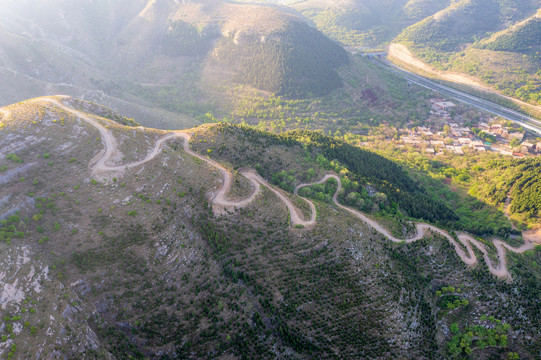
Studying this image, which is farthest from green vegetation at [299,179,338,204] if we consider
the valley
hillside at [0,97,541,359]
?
hillside at [0,97,541,359]

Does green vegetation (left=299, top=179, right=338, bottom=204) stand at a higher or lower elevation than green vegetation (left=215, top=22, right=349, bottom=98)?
lower

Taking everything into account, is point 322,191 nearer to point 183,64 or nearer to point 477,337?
point 477,337

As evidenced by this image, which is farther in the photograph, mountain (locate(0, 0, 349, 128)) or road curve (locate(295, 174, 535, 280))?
mountain (locate(0, 0, 349, 128))

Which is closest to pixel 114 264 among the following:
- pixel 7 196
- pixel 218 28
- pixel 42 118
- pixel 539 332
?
pixel 7 196

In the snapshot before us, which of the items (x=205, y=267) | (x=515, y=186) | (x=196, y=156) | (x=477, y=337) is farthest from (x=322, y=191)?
(x=515, y=186)

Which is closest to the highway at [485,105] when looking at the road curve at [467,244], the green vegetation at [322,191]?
the road curve at [467,244]

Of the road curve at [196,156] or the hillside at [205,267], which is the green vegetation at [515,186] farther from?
the road curve at [196,156]

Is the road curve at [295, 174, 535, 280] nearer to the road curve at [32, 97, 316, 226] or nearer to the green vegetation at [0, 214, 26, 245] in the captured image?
the road curve at [32, 97, 316, 226]
